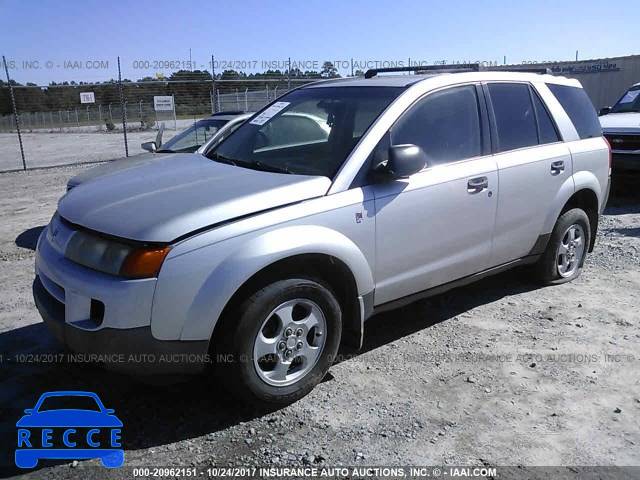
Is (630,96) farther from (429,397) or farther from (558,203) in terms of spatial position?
(429,397)

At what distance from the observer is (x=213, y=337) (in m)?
3.12

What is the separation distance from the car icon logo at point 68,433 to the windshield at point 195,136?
4647 mm

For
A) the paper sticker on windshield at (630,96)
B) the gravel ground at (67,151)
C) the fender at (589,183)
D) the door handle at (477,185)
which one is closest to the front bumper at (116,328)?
the door handle at (477,185)

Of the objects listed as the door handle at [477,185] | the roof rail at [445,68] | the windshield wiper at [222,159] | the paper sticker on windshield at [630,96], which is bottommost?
the door handle at [477,185]

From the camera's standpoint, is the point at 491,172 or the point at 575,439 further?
the point at 491,172

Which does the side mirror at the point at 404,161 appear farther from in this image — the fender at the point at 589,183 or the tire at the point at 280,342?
the fender at the point at 589,183

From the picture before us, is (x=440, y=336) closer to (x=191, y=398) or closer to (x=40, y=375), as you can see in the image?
(x=191, y=398)

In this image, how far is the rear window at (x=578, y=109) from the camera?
521 centimetres

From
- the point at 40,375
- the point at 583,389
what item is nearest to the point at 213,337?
the point at 40,375

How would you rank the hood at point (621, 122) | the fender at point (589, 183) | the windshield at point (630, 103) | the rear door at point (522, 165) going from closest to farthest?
the rear door at point (522, 165)
the fender at point (589, 183)
the hood at point (621, 122)
the windshield at point (630, 103)

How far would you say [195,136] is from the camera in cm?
770

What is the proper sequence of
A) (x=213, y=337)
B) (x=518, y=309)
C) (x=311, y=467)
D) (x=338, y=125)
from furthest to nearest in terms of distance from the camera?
(x=518, y=309) → (x=338, y=125) → (x=213, y=337) → (x=311, y=467)

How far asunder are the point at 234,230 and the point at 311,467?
1.26m

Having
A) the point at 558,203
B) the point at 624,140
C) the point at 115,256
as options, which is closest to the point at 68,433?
the point at 115,256
